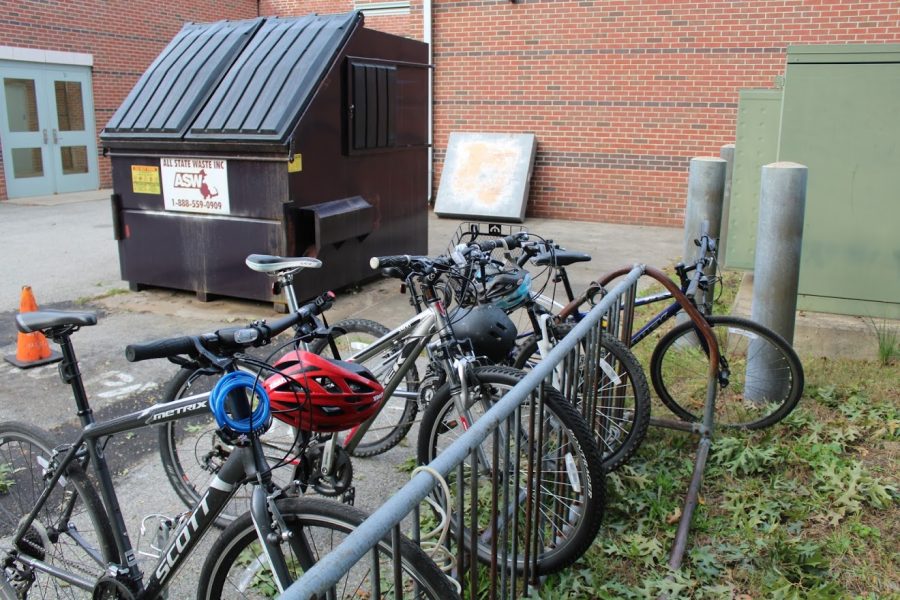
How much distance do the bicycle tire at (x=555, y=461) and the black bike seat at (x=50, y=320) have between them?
4.25 feet

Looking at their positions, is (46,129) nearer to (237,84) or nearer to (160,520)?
(237,84)

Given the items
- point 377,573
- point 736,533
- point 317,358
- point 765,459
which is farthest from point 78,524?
point 765,459

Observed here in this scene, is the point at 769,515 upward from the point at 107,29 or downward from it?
downward

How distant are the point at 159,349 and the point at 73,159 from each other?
47.6 ft

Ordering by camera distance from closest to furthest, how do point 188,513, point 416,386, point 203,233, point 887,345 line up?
point 188,513 → point 416,386 → point 887,345 → point 203,233

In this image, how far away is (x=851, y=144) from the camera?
497 cm

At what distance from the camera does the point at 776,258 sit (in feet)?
13.7

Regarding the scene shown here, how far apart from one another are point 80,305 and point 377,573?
20.5 ft

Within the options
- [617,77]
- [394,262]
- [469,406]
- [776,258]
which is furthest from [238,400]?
[617,77]

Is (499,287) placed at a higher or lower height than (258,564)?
higher

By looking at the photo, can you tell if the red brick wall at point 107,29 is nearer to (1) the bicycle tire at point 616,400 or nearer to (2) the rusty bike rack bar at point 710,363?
(2) the rusty bike rack bar at point 710,363

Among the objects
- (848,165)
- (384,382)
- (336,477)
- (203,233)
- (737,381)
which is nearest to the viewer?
(336,477)

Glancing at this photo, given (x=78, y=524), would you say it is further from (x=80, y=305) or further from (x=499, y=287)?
(x=80, y=305)

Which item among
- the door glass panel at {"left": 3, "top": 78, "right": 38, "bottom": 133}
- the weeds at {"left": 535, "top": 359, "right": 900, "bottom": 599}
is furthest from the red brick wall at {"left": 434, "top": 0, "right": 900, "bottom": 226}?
the weeds at {"left": 535, "top": 359, "right": 900, "bottom": 599}
